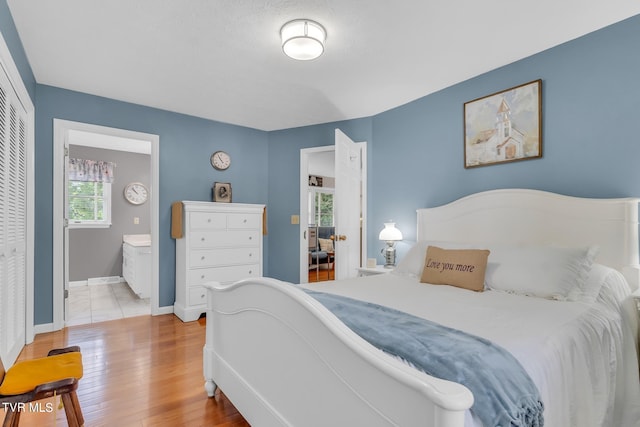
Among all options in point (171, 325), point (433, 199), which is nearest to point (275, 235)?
point (171, 325)

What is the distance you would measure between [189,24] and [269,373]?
2225 millimetres

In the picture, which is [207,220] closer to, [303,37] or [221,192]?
[221,192]

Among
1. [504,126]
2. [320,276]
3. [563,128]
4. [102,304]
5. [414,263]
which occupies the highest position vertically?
[504,126]

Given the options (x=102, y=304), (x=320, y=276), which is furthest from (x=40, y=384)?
(x=320, y=276)

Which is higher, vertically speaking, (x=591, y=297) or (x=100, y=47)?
(x=100, y=47)

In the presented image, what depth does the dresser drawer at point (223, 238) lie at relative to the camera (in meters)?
3.63

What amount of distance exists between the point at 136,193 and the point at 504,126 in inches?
232

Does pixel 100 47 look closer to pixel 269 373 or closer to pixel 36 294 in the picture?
pixel 36 294

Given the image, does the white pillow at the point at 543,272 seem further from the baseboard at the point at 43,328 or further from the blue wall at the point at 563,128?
the baseboard at the point at 43,328

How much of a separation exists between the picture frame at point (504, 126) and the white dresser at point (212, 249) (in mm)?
2507

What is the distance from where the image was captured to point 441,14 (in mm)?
2074

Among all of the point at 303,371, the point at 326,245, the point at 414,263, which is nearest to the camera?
the point at 303,371

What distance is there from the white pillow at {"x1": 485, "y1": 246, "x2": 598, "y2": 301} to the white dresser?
2705 mm

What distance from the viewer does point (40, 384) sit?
128 cm
